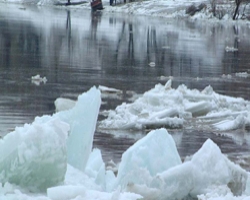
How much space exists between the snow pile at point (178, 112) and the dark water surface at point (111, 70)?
0.97ft

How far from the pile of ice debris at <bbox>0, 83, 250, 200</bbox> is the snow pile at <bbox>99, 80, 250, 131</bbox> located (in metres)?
3.60

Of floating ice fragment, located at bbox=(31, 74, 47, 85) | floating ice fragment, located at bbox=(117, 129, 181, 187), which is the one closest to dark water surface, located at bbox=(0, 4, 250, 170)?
floating ice fragment, located at bbox=(31, 74, 47, 85)

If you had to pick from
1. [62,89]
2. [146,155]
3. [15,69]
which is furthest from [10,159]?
[15,69]

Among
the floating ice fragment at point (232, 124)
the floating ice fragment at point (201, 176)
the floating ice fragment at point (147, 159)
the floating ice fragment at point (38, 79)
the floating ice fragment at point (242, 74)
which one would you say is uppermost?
the floating ice fragment at point (147, 159)

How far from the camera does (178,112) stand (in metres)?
10.9

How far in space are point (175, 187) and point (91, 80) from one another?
9811 mm

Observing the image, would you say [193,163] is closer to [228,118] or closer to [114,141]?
[114,141]

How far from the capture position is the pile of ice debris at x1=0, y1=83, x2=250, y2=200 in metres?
5.31

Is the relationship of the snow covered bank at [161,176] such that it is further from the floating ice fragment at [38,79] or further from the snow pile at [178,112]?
the floating ice fragment at [38,79]

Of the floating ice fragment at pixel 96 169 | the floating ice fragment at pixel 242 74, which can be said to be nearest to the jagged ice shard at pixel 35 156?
the floating ice fragment at pixel 96 169

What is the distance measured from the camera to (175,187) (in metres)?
5.91

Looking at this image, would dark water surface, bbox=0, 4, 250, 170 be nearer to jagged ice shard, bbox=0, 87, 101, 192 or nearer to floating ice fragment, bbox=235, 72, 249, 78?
floating ice fragment, bbox=235, 72, 249, 78

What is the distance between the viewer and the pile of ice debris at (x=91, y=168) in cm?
531

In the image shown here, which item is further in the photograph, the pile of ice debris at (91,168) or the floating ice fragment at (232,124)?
the floating ice fragment at (232,124)
